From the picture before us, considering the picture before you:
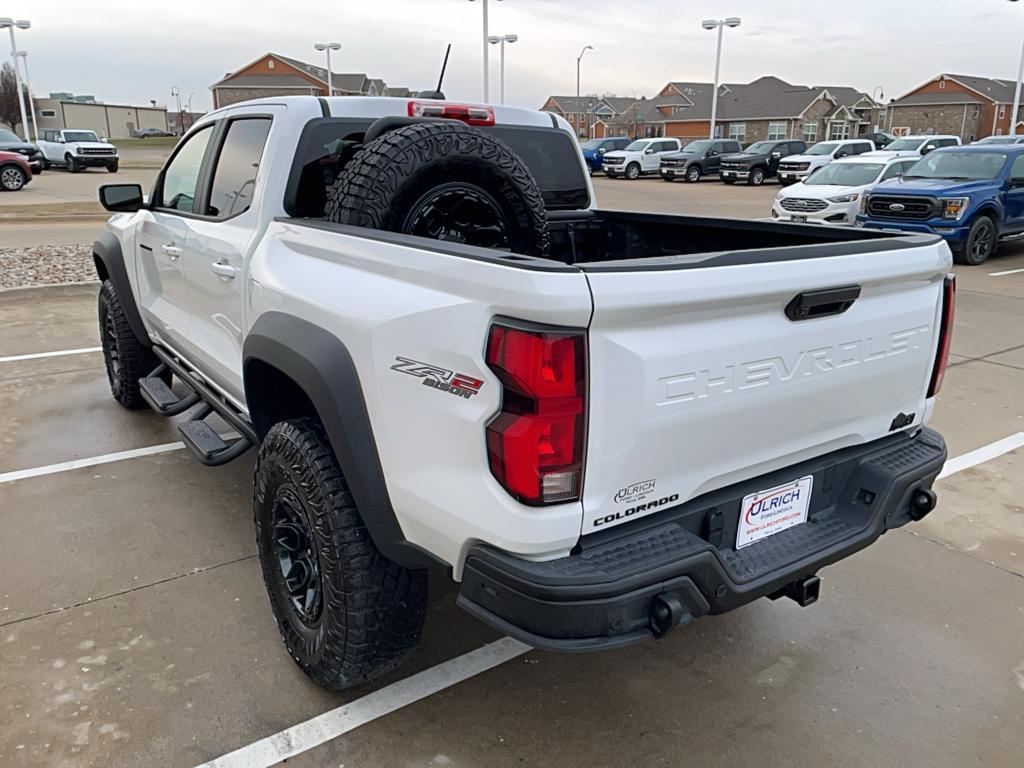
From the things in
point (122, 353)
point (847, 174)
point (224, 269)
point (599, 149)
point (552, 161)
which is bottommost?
point (122, 353)

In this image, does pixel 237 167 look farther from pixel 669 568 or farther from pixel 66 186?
pixel 66 186

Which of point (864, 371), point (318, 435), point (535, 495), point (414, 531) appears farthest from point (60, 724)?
point (864, 371)

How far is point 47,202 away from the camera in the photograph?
19.7m

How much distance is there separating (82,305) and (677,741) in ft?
28.3

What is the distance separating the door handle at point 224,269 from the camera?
315 centimetres

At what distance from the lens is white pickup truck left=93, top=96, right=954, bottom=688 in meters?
1.88

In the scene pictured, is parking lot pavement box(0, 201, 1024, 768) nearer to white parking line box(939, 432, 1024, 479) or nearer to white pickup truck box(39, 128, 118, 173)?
white parking line box(939, 432, 1024, 479)

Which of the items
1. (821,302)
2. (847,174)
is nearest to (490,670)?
(821,302)

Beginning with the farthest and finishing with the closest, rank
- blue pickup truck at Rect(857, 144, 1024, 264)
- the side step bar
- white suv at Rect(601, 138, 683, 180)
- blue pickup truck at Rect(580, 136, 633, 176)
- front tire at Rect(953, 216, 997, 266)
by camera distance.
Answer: blue pickup truck at Rect(580, 136, 633, 176) → white suv at Rect(601, 138, 683, 180) → front tire at Rect(953, 216, 997, 266) → blue pickup truck at Rect(857, 144, 1024, 264) → the side step bar

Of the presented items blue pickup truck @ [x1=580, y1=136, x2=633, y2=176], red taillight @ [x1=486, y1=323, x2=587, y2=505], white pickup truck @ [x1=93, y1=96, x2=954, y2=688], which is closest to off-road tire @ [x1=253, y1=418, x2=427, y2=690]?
white pickup truck @ [x1=93, y1=96, x2=954, y2=688]

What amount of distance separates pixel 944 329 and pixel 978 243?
11385 millimetres

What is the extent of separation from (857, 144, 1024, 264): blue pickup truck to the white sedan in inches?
42.8

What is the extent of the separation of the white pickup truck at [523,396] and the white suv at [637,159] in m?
32.5

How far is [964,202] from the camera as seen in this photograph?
1193cm
